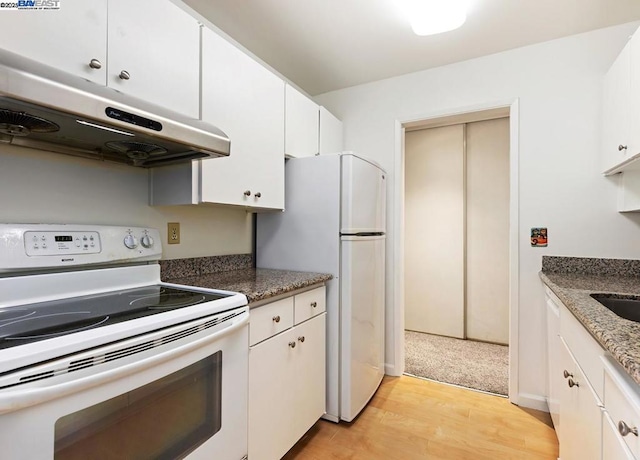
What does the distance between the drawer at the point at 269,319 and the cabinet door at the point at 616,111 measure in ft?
5.71

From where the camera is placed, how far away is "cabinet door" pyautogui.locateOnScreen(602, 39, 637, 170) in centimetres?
156

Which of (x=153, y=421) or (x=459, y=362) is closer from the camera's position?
(x=153, y=421)

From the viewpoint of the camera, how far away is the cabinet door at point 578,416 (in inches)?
37.6

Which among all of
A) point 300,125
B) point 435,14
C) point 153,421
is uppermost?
point 435,14

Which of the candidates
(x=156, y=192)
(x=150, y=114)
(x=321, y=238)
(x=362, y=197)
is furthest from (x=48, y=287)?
(x=362, y=197)

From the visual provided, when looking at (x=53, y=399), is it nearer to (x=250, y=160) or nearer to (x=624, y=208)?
(x=250, y=160)

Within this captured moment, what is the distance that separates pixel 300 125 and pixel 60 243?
1468 mm

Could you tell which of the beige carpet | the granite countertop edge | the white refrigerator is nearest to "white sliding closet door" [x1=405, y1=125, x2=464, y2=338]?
the beige carpet

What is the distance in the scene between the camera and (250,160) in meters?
1.69

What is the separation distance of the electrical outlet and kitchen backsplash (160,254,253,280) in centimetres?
10

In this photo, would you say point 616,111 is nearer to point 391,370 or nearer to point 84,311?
point 391,370

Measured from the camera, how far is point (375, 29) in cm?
201

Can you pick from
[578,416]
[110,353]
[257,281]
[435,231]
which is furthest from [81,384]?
[435,231]

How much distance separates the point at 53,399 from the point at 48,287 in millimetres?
617
